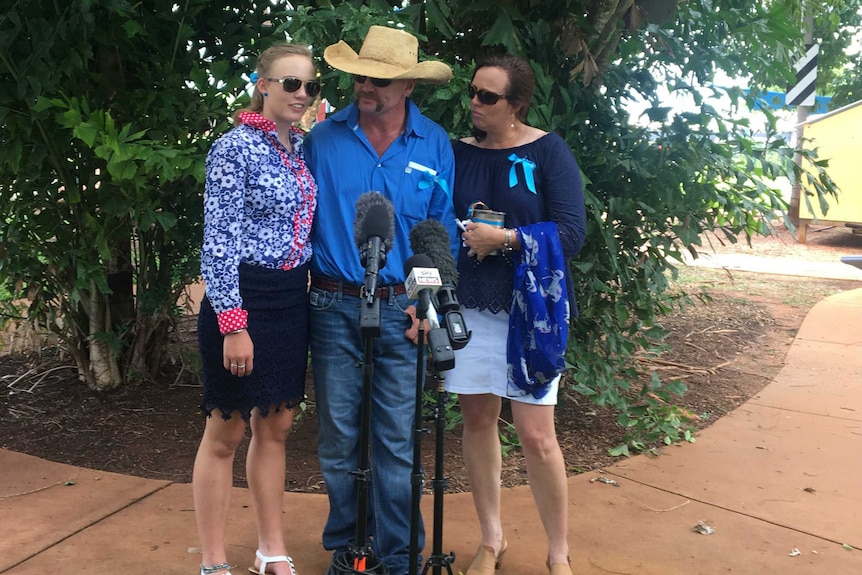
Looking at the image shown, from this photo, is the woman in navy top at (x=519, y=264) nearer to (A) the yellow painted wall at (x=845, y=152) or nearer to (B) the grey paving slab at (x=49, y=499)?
(B) the grey paving slab at (x=49, y=499)

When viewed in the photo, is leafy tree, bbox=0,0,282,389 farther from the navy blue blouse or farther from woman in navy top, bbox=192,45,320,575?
the navy blue blouse

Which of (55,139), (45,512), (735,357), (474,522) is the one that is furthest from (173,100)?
(735,357)

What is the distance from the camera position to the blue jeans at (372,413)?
314 centimetres

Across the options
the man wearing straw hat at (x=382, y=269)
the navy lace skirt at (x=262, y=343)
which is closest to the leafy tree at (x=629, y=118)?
the man wearing straw hat at (x=382, y=269)

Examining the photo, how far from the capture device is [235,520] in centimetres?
388

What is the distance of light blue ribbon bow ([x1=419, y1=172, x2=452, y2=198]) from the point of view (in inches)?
122

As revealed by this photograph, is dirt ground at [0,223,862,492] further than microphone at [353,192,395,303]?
Yes

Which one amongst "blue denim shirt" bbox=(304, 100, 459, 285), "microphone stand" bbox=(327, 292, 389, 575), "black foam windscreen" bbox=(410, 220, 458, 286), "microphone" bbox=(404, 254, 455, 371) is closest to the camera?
"microphone" bbox=(404, 254, 455, 371)

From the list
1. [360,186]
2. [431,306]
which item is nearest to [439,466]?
[431,306]

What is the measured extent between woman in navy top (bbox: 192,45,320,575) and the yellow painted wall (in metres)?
12.3

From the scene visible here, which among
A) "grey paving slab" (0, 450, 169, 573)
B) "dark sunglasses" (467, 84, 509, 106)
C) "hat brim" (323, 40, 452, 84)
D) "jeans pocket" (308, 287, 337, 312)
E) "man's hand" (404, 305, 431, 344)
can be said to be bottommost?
"grey paving slab" (0, 450, 169, 573)

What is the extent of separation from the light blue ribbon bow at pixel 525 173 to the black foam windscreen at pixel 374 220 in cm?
71

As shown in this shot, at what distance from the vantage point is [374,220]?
8.23 feet

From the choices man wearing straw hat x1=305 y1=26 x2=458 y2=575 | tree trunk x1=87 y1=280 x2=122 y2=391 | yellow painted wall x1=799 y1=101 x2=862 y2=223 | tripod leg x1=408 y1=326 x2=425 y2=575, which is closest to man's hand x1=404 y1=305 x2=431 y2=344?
man wearing straw hat x1=305 y1=26 x2=458 y2=575
